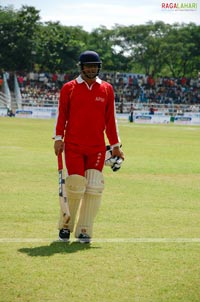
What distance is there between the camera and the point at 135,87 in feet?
266

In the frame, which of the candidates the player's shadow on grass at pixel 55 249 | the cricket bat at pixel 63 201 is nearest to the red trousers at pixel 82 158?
the cricket bat at pixel 63 201

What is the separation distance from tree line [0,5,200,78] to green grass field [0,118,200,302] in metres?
66.9

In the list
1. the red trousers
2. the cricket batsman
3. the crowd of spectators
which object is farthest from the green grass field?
the crowd of spectators

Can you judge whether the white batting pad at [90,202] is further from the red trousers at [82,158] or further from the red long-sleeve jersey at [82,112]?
the red long-sleeve jersey at [82,112]

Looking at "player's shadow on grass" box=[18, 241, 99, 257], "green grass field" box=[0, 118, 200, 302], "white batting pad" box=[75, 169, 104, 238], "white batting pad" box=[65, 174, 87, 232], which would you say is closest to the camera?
"green grass field" box=[0, 118, 200, 302]

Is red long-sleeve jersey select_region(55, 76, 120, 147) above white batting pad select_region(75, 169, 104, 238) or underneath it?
above

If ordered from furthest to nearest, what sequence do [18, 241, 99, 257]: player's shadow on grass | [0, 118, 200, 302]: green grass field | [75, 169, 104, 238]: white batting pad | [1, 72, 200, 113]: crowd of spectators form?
Answer: [1, 72, 200, 113]: crowd of spectators, [75, 169, 104, 238]: white batting pad, [18, 241, 99, 257]: player's shadow on grass, [0, 118, 200, 302]: green grass field

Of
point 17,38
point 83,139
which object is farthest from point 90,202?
point 17,38

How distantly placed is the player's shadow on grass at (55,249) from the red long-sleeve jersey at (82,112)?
1.25m

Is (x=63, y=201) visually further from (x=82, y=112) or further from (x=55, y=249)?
(x=82, y=112)

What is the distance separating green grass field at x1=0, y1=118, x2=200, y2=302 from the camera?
6.68 metres

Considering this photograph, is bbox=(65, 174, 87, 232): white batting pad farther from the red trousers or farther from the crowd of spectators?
the crowd of spectators

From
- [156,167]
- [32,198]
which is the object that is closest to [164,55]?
[156,167]

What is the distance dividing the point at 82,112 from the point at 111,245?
5.46 ft
